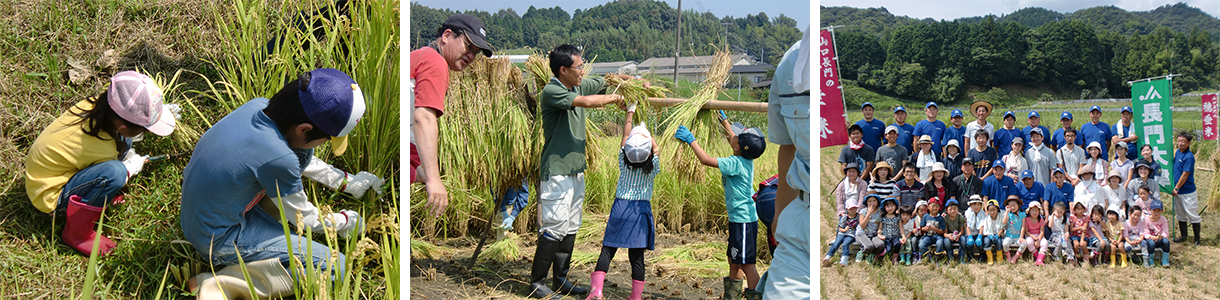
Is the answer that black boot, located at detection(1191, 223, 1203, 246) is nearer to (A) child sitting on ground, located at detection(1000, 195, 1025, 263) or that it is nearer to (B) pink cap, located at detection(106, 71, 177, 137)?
(A) child sitting on ground, located at detection(1000, 195, 1025, 263)

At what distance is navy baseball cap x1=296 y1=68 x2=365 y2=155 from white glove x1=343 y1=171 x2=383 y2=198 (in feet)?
1.45

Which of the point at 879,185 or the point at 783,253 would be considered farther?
the point at 879,185

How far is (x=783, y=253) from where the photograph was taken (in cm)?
214

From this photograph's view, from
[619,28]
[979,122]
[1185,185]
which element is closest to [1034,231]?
[979,122]

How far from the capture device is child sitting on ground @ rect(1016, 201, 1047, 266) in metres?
5.80

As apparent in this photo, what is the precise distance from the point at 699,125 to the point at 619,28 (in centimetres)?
123

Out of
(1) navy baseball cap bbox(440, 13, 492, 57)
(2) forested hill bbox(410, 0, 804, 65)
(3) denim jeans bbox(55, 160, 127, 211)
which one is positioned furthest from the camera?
(3) denim jeans bbox(55, 160, 127, 211)

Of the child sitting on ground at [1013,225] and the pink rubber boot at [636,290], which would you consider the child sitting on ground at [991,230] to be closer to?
the child sitting on ground at [1013,225]

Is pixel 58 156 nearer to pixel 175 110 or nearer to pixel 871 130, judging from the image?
pixel 175 110

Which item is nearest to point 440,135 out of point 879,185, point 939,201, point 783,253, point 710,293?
point 710,293

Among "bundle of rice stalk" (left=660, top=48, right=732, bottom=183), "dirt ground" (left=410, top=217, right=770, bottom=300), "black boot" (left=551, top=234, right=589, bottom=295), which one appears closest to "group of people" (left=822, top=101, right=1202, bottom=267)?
"dirt ground" (left=410, top=217, right=770, bottom=300)

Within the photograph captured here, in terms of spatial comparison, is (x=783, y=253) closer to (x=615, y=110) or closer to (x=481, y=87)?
(x=615, y=110)

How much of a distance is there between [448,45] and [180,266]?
175cm

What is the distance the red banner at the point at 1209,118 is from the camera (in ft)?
24.7
